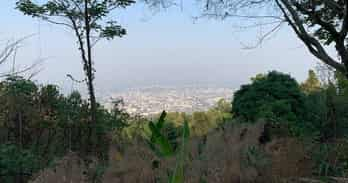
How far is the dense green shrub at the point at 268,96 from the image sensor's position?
1234 cm

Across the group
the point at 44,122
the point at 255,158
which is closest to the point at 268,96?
the point at 44,122

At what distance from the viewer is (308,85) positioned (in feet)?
59.4

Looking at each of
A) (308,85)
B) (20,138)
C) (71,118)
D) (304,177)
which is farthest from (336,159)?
(308,85)

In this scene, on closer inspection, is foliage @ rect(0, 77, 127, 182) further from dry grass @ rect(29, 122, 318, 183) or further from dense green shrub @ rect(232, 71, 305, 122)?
dense green shrub @ rect(232, 71, 305, 122)

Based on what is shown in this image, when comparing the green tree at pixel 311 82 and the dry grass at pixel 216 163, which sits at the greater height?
the green tree at pixel 311 82

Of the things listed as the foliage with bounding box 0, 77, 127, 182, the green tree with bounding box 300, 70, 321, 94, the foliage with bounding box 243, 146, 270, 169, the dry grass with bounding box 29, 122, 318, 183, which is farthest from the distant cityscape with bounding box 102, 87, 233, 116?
the green tree with bounding box 300, 70, 321, 94

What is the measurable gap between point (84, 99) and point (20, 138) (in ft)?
5.00

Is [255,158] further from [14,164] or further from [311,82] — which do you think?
[311,82]

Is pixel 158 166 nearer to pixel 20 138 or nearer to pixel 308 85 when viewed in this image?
pixel 20 138

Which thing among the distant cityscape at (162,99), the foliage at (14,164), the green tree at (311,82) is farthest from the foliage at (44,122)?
the green tree at (311,82)

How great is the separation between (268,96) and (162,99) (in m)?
5.14

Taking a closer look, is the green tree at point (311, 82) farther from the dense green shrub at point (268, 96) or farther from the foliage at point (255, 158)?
the foliage at point (255, 158)

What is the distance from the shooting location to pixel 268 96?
502 inches

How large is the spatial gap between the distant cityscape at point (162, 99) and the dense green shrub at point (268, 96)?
2.61 m
